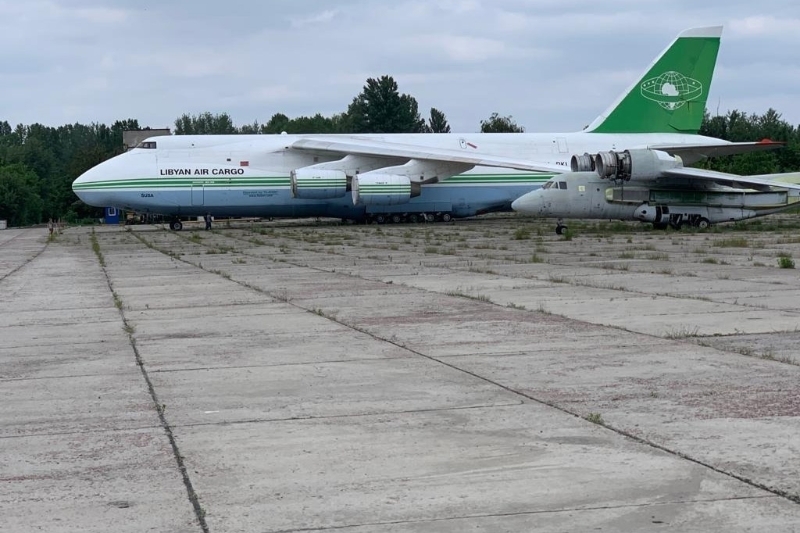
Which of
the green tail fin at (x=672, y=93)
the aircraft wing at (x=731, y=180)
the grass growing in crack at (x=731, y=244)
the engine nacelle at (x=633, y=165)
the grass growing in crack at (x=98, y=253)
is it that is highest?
the green tail fin at (x=672, y=93)

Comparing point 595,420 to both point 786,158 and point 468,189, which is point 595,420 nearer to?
point 468,189

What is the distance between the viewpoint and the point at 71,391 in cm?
757

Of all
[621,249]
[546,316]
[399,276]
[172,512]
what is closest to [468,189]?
[621,249]

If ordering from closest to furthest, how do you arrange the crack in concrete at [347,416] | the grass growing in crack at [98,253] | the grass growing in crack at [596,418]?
the grass growing in crack at [596,418], the crack in concrete at [347,416], the grass growing in crack at [98,253]

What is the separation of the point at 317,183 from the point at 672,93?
13.6m

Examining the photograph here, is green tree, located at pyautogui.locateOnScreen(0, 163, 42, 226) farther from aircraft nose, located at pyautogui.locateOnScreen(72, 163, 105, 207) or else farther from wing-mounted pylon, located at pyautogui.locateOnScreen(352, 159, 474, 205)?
wing-mounted pylon, located at pyautogui.locateOnScreen(352, 159, 474, 205)

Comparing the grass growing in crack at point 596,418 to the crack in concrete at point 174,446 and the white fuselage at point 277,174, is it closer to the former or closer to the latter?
the crack in concrete at point 174,446

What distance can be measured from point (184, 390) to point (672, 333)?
4291 mm

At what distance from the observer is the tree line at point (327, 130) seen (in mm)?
67812

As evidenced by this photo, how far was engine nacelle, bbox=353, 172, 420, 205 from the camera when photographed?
37219mm

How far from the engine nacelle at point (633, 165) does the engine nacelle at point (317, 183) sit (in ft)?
37.0

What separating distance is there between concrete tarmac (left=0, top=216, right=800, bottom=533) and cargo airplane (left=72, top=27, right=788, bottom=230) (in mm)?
22814

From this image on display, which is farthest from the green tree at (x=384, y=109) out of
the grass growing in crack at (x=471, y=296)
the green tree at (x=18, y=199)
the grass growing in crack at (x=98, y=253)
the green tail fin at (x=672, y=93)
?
the grass growing in crack at (x=471, y=296)

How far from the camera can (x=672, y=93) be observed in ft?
133
